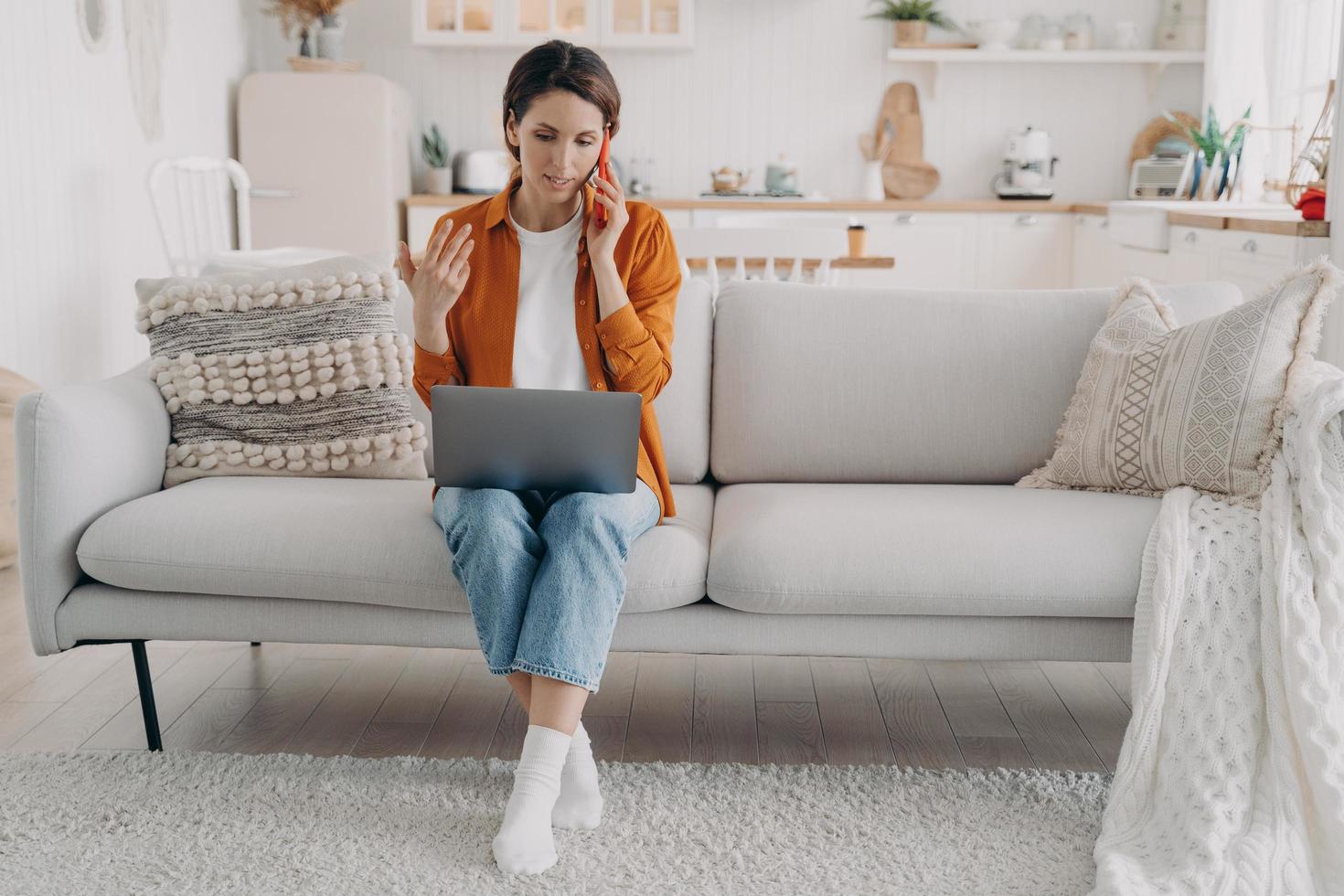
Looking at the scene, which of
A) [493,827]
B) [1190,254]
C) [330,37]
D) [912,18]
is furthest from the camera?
[912,18]

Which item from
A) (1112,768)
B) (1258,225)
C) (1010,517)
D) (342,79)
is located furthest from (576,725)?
(342,79)

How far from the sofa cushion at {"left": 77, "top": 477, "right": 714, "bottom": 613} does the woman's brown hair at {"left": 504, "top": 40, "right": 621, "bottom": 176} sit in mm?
667

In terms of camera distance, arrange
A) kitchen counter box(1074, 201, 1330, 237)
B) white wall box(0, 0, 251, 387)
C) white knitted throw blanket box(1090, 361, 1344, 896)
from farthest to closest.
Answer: white wall box(0, 0, 251, 387) → kitchen counter box(1074, 201, 1330, 237) → white knitted throw blanket box(1090, 361, 1344, 896)

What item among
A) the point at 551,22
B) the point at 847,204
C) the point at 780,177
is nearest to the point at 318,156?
the point at 551,22

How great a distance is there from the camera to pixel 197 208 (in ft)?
15.6

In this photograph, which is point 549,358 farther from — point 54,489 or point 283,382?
point 54,489

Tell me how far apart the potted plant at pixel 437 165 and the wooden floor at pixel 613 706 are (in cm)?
329

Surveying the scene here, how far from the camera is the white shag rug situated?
1.62 metres

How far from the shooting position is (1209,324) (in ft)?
6.81

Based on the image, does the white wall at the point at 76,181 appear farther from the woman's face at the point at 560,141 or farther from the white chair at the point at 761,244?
the woman's face at the point at 560,141

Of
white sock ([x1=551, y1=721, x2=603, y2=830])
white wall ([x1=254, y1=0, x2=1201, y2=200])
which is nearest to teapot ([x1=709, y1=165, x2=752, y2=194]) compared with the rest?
white wall ([x1=254, y1=0, x2=1201, y2=200])

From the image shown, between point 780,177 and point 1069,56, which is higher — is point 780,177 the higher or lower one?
the lower one

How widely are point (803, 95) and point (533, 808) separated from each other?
4683 millimetres

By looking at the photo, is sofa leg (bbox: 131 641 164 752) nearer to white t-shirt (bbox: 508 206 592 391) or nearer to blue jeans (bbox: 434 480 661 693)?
blue jeans (bbox: 434 480 661 693)
